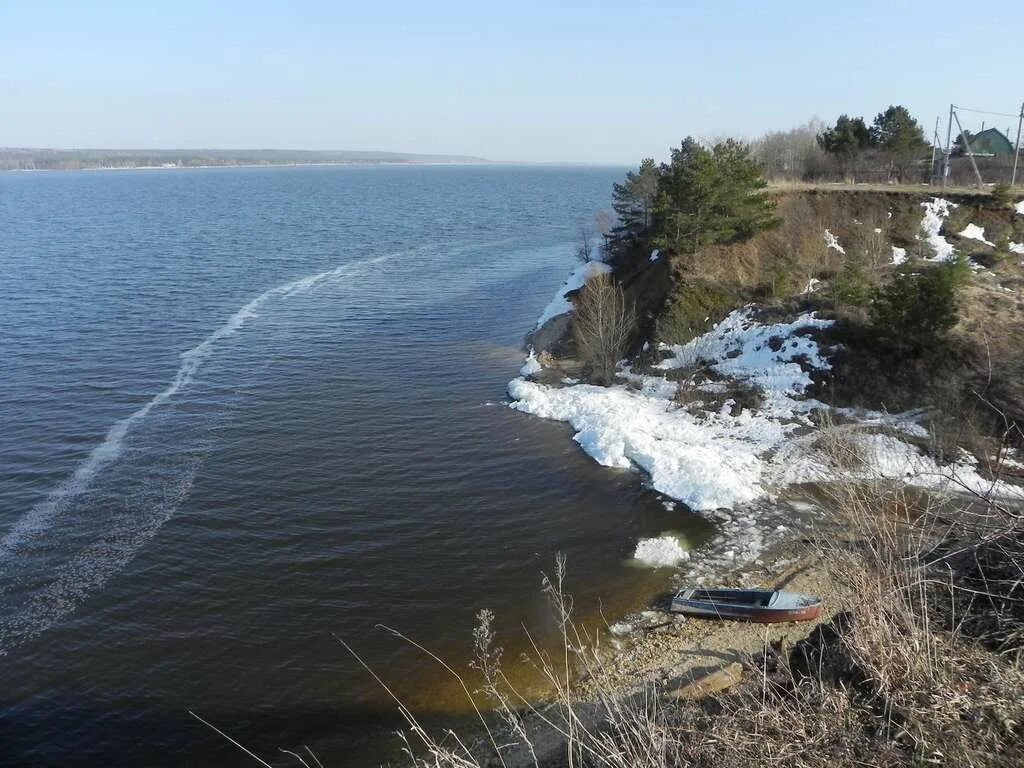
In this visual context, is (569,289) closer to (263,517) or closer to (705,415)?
(705,415)

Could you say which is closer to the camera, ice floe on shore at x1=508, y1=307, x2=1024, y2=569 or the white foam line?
the white foam line

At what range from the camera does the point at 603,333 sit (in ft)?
116

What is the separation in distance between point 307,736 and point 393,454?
1366cm

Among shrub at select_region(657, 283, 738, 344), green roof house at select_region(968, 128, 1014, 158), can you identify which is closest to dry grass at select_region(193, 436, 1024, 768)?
shrub at select_region(657, 283, 738, 344)

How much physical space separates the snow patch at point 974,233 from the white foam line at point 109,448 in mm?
44663

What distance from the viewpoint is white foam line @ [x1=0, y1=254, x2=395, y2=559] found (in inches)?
877

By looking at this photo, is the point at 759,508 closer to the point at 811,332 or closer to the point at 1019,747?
the point at 811,332

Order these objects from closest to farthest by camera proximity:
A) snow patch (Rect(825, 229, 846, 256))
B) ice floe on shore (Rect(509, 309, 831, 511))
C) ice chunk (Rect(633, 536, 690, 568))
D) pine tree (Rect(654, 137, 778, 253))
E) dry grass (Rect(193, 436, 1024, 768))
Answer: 1. dry grass (Rect(193, 436, 1024, 768))
2. ice chunk (Rect(633, 536, 690, 568))
3. ice floe on shore (Rect(509, 309, 831, 511))
4. pine tree (Rect(654, 137, 778, 253))
5. snow patch (Rect(825, 229, 846, 256))

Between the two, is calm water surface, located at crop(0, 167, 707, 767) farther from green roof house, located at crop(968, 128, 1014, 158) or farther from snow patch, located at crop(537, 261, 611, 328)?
green roof house, located at crop(968, 128, 1014, 158)

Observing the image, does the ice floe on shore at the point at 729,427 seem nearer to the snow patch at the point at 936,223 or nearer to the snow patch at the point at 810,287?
the snow patch at the point at 810,287

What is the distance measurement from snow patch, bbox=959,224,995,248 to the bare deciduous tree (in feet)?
69.9

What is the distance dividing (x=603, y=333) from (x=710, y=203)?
1033cm

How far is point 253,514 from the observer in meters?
23.3

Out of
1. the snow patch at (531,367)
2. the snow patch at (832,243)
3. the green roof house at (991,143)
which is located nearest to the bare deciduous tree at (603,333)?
the snow patch at (531,367)
